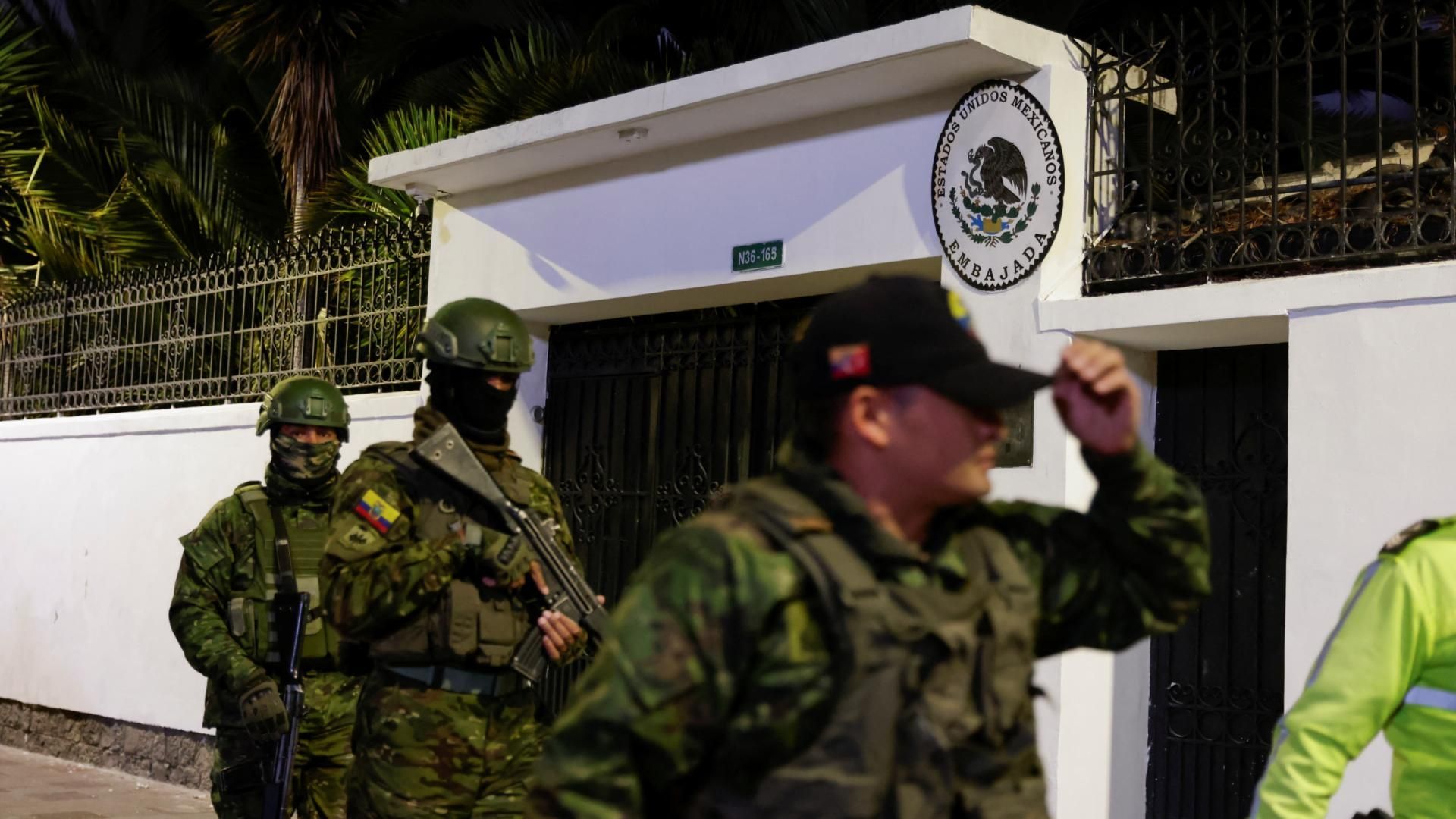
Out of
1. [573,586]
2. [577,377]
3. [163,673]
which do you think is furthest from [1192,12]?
[163,673]

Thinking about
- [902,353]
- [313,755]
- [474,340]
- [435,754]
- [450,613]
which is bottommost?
[313,755]

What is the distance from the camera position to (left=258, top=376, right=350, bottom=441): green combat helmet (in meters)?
6.07

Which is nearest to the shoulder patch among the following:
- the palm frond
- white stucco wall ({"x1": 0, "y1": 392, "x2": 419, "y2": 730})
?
white stucco wall ({"x1": 0, "y1": 392, "x2": 419, "y2": 730})

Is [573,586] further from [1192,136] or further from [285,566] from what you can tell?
[1192,136]

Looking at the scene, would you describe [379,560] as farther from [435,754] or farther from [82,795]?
[82,795]

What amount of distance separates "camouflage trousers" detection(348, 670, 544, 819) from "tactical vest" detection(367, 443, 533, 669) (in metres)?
0.11

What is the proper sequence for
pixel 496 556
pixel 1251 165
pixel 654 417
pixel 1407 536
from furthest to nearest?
pixel 654 417 < pixel 1251 165 < pixel 496 556 < pixel 1407 536

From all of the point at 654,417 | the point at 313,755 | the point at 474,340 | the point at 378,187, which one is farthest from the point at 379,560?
the point at 378,187

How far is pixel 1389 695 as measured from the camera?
2.54 m

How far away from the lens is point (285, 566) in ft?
19.9

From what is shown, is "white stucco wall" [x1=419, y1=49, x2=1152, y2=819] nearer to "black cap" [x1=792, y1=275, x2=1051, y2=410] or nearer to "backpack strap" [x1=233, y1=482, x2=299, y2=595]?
"backpack strap" [x1=233, y1=482, x2=299, y2=595]

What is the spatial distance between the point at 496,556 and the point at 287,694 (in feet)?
6.49

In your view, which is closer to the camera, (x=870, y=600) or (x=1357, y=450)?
(x=870, y=600)

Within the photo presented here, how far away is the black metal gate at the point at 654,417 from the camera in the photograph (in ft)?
25.6
